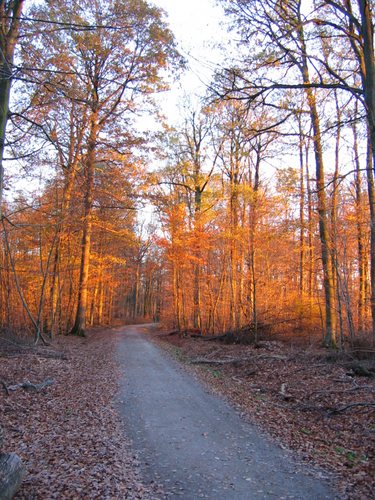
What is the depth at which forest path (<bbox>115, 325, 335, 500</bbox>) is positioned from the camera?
13.4 ft

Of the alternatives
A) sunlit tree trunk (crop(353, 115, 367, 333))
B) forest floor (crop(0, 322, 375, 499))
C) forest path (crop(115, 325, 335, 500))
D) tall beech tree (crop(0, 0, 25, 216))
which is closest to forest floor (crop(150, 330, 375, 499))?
forest floor (crop(0, 322, 375, 499))

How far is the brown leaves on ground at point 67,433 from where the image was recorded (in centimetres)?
404

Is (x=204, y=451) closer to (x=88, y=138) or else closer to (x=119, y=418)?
(x=119, y=418)

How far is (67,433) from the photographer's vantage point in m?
5.64

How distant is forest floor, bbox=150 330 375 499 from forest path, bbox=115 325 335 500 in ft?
1.28

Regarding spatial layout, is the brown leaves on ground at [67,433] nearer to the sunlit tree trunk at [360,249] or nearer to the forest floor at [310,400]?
the forest floor at [310,400]

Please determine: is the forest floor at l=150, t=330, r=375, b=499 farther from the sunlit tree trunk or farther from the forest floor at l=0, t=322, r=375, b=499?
the sunlit tree trunk

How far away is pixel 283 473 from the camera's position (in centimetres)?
449

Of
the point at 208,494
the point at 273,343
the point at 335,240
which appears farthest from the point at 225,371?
the point at 208,494

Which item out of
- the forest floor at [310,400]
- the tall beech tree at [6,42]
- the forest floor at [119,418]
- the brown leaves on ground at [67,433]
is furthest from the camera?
the tall beech tree at [6,42]

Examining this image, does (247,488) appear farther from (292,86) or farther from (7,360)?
(7,360)

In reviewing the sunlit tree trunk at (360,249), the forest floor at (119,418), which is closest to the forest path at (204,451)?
the forest floor at (119,418)

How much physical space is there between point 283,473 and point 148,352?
10.9 meters

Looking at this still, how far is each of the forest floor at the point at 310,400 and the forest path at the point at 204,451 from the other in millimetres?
390
